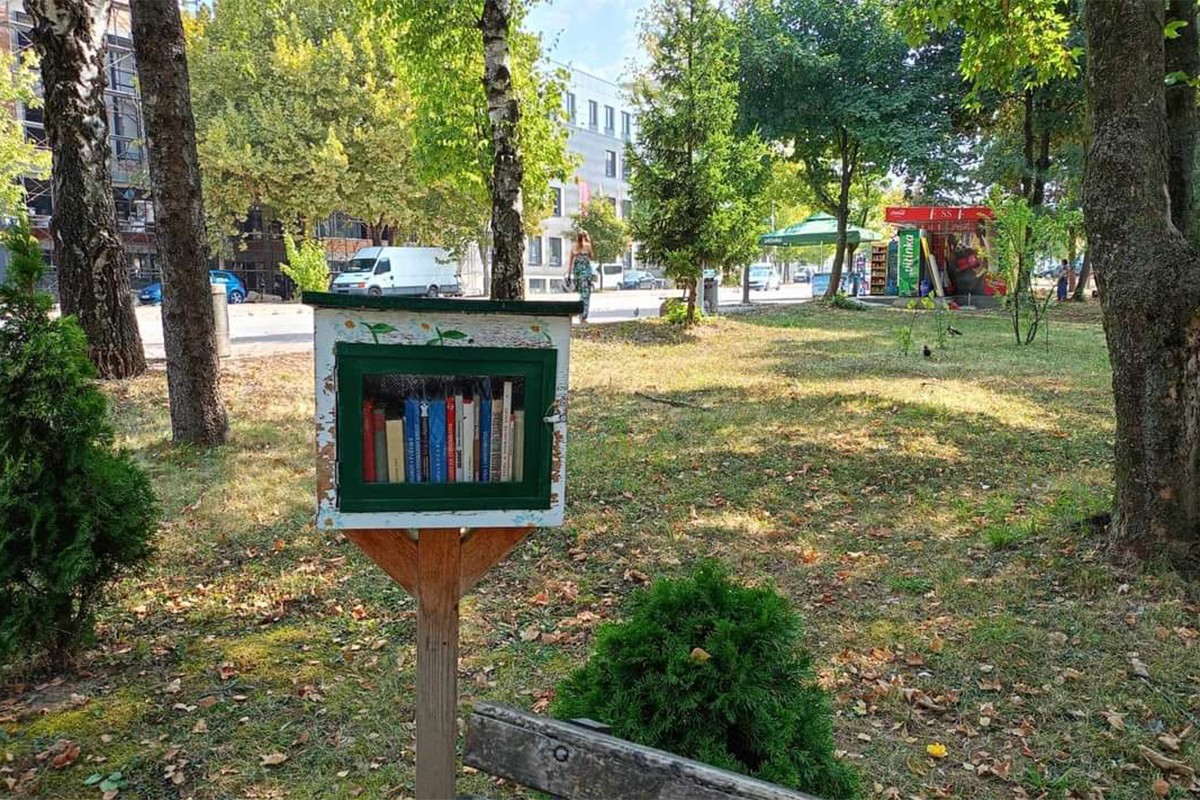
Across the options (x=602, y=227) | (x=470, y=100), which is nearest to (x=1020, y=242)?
(x=470, y=100)

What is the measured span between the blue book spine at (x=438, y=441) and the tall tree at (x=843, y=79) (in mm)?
22512

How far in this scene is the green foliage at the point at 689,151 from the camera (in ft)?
45.8

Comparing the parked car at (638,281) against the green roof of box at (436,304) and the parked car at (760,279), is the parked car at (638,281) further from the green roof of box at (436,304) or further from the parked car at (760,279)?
the green roof of box at (436,304)

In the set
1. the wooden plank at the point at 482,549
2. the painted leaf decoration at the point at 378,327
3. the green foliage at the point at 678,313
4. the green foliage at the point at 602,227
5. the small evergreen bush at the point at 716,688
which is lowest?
the small evergreen bush at the point at 716,688

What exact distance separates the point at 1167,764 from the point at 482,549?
8.19ft

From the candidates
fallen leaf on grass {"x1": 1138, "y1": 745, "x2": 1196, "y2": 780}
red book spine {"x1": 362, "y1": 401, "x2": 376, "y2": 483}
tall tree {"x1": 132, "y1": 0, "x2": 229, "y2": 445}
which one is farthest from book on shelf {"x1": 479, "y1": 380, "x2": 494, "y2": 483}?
tall tree {"x1": 132, "y1": 0, "x2": 229, "y2": 445}

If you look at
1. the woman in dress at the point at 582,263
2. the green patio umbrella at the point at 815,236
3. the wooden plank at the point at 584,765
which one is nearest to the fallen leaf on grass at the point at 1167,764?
the wooden plank at the point at 584,765

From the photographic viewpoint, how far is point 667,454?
6.78 metres

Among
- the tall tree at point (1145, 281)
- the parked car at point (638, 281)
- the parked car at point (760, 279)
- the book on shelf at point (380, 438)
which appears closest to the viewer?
the book on shelf at point (380, 438)

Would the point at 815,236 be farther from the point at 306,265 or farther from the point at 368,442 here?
the point at 368,442

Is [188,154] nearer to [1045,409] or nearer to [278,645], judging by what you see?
[278,645]

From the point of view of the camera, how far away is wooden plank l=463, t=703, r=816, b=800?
144cm

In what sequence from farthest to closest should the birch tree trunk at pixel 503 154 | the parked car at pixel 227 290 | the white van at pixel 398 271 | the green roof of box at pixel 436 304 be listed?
the white van at pixel 398 271, the parked car at pixel 227 290, the birch tree trunk at pixel 503 154, the green roof of box at pixel 436 304

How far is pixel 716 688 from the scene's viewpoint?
1842mm
